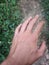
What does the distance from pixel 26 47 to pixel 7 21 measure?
2.88 meters

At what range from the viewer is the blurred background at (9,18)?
3.31m

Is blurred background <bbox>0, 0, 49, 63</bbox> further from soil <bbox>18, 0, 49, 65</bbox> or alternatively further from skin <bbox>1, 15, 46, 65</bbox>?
skin <bbox>1, 15, 46, 65</bbox>

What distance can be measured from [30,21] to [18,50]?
119 millimetres

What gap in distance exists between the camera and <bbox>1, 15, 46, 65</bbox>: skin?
0.84 meters

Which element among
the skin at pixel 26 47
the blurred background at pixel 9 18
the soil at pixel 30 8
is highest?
the skin at pixel 26 47

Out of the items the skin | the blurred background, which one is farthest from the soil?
the skin

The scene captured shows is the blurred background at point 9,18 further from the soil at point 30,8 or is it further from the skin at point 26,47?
the skin at point 26,47

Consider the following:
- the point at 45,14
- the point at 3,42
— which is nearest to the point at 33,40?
the point at 3,42

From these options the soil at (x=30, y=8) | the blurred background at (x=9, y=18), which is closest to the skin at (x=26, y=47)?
the blurred background at (x=9, y=18)

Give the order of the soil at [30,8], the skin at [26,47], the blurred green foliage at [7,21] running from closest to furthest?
the skin at [26,47] → the blurred green foliage at [7,21] → the soil at [30,8]

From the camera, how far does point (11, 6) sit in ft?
13.4

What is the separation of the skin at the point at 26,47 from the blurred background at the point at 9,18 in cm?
223

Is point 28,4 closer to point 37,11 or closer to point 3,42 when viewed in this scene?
point 37,11

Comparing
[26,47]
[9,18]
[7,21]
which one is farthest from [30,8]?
[26,47]
